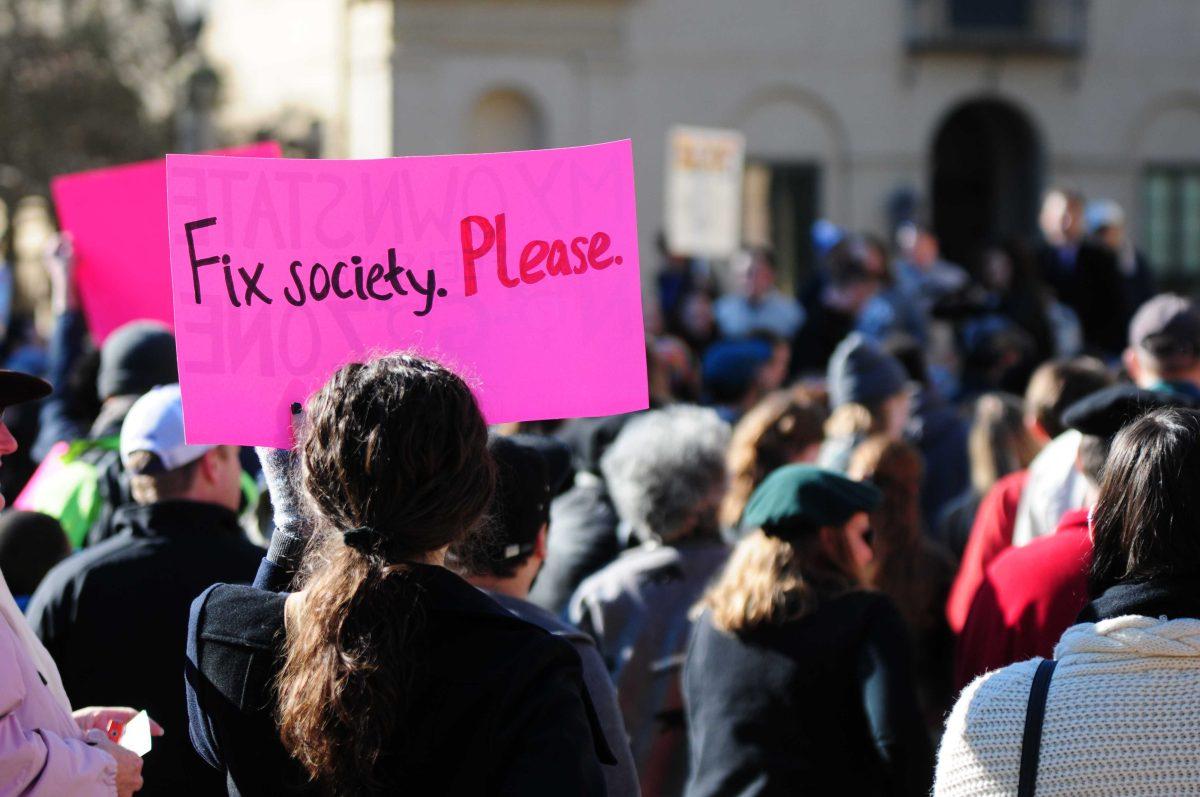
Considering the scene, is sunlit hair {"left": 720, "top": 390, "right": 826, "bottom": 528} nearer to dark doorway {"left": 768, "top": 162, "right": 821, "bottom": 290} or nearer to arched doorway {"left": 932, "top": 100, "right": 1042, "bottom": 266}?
dark doorway {"left": 768, "top": 162, "right": 821, "bottom": 290}

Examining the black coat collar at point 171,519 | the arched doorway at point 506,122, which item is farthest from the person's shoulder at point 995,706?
the arched doorway at point 506,122

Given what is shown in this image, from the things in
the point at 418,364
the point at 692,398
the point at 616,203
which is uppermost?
the point at 616,203

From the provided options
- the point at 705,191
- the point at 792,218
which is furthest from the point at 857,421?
the point at 792,218

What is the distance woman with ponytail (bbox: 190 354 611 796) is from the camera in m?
2.00

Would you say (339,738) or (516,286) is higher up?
(516,286)

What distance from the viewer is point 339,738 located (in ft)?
6.59

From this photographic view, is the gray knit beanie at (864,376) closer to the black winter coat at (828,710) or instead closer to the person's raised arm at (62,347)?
the black winter coat at (828,710)

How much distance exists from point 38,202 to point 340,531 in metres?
21.8

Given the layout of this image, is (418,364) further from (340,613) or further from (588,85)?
(588,85)

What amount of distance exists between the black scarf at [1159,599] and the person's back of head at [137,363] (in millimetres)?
3138

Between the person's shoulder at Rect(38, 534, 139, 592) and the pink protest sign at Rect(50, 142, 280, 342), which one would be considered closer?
the person's shoulder at Rect(38, 534, 139, 592)

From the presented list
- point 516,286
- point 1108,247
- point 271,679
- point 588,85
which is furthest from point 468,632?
point 588,85

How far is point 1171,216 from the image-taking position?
21109 millimetres

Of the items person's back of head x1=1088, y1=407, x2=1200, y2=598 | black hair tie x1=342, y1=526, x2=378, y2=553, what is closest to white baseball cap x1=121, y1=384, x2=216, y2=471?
black hair tie x1=342, y1=526, x2=378, y2=553
